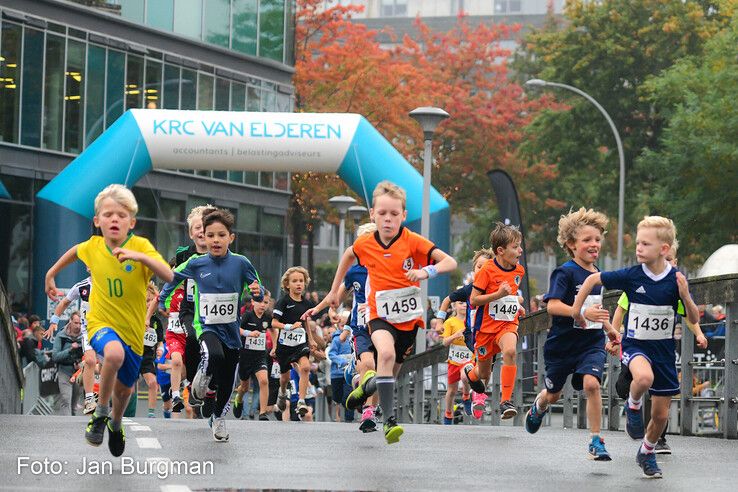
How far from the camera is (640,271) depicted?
9.90 metres

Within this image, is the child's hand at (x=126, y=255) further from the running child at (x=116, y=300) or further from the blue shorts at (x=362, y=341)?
the blue shorts at (x=362, y=341)

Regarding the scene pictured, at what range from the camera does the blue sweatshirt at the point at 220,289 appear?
1198cm

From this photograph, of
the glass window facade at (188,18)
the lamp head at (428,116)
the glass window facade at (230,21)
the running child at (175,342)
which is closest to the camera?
the running child at (175,342)

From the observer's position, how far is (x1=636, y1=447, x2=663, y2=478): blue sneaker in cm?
935

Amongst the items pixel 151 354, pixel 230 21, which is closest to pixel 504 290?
pixel 151 354

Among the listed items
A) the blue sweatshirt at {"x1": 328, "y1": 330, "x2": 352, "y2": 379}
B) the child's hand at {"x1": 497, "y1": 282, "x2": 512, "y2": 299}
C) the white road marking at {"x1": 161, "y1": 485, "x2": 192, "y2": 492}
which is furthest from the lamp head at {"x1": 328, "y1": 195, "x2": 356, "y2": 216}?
the white road marking at {"x1": 161, "y1": 485, "x2": 192, "y2": 492}

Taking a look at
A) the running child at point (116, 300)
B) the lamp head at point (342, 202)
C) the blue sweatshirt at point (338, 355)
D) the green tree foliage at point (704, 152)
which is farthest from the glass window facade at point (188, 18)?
the running child at point (116, 300)

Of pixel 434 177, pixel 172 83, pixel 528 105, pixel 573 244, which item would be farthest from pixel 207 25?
pixel 573 244

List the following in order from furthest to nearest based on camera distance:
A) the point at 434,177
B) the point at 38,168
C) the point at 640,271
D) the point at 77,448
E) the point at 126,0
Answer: the point at 434,177 → the point at 126,0 → the point at 38,168 → the point at 77,448 → the point at 640,271

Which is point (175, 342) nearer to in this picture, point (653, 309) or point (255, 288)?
point (255, 288)

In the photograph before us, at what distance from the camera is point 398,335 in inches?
456

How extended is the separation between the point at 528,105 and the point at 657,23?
12.6 metres

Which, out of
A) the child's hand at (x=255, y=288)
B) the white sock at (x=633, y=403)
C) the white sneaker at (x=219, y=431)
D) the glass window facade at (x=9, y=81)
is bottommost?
the white sneaker at (x=219, y=431)

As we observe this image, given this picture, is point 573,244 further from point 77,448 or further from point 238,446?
point 77,448
